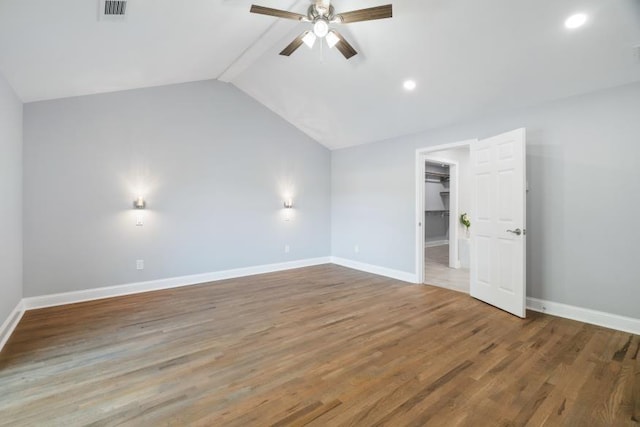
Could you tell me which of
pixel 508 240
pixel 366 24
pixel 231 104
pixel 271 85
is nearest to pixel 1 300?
pixel 231 104

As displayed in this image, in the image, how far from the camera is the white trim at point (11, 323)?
2.77m

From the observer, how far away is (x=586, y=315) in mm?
3223

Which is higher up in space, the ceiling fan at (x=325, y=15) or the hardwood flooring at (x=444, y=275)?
the ceiling fan at (x=325, y=15)

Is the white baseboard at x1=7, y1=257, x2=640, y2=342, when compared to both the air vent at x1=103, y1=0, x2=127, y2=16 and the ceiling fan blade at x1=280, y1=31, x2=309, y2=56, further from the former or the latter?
the ceiling fan blade at x1=280, y1=31, x2=309, y2=56

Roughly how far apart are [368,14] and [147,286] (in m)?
4.71

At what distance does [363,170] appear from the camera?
596cm

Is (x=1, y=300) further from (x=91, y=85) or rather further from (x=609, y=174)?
(x=609, y=174)

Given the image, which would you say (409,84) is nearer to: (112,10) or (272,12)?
(272,12)

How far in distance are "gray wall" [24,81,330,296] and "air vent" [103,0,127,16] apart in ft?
6.84

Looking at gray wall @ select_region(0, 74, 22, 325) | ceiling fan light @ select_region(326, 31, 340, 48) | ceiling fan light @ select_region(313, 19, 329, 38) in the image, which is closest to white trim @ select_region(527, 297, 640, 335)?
ceiling fan light @ select_region(326, 31, 340, 48)

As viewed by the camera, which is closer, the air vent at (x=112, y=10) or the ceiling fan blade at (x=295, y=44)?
the air vent at (x=112, y=10)

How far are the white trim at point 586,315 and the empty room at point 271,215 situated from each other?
22mm

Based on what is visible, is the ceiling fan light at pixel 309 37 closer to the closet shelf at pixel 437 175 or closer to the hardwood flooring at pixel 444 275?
the hardwood flooring at pixel 444 275

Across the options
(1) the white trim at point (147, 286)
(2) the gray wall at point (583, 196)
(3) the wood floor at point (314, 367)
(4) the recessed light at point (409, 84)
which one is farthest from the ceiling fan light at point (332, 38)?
(1) the white trim at point (147, 286)
